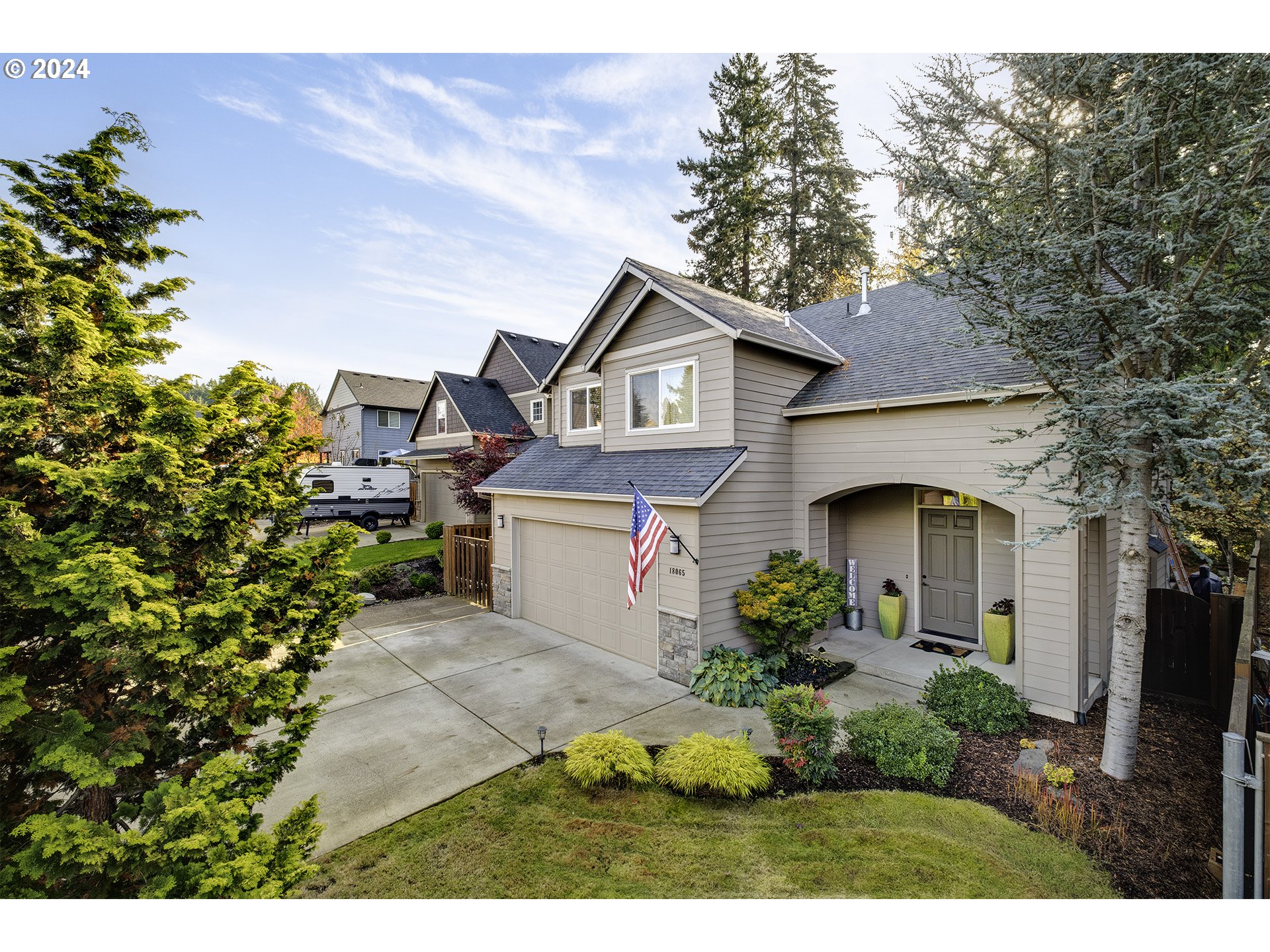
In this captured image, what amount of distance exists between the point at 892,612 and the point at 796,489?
284 cm

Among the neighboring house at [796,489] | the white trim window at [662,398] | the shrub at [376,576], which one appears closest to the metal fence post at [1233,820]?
the neighboring house at [796,489]

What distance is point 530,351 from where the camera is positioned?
75.4 feet

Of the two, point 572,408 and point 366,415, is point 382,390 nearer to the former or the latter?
point 366,415

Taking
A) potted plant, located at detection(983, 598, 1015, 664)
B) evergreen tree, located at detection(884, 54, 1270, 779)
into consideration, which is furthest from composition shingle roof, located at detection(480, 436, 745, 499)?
potted plant, located at detection(983, 598, 1015, 664)

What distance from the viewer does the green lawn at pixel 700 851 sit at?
3.76 meters

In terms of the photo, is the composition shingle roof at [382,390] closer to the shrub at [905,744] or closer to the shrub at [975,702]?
the shrub at [905,744]

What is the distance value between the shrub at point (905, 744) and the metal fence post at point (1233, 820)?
→ 77.5 inches

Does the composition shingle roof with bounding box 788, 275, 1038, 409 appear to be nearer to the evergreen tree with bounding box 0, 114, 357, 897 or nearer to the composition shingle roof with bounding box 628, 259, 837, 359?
the composition shingle roof with bounding box 628, 259, 837, 359

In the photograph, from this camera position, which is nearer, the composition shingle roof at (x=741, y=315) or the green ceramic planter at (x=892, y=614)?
the composition shingle roof at (x=741, y=315)

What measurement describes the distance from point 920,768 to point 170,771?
6237 millimetres

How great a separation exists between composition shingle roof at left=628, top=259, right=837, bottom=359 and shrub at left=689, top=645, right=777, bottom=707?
4.94m
